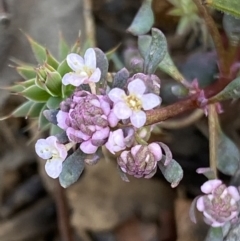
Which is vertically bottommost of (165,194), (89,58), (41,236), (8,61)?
Result: (41,236)

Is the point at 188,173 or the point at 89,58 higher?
the point at 89,58

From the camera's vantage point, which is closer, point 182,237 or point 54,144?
point 54,144

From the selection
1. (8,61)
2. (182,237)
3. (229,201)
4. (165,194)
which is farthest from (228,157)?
(8,61)

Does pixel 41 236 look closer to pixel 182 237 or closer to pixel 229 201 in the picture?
pixel 182 237

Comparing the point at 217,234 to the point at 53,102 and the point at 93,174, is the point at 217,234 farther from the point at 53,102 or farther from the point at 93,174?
the point at 93,174

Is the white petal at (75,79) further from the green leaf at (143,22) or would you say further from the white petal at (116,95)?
the green leaf at (143,22)

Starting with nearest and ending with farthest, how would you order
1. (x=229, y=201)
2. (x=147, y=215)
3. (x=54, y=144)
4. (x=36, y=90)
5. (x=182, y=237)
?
(x=54, y=144)
(x=229, y=201)
(x=36, y=90)
(x=182, y=237)
(x=147, y=215)

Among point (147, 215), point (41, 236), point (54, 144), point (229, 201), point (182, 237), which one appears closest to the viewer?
point (54, 144)
